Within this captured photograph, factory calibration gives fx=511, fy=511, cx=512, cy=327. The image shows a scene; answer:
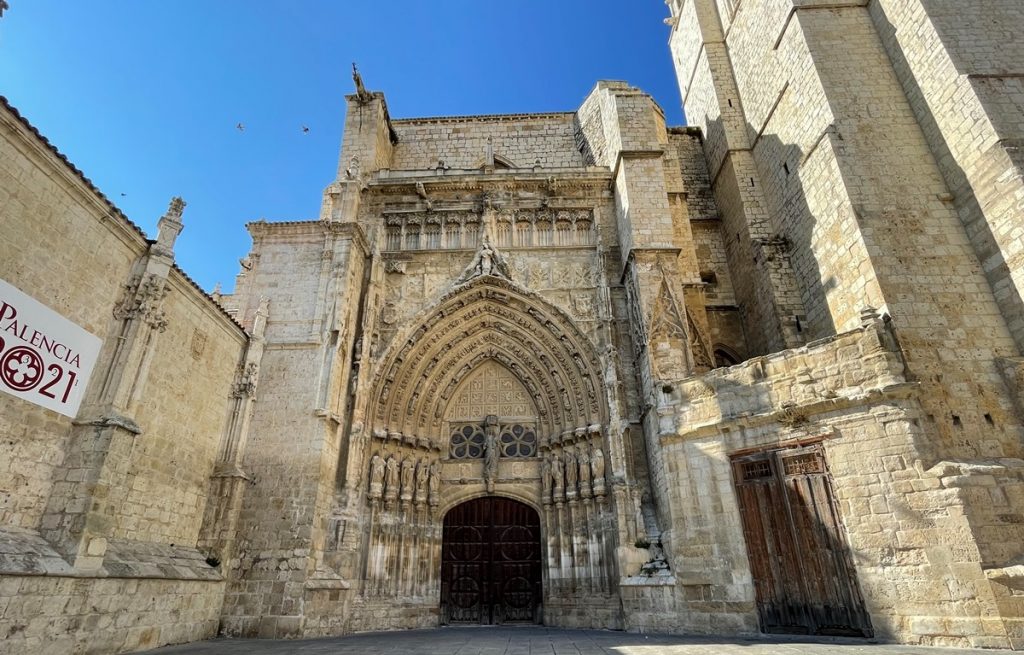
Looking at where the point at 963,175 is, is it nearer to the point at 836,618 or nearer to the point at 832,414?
the point at 832,414

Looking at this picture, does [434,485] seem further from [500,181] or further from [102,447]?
[500,181]

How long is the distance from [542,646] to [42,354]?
6297 mm

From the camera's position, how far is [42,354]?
5320mm

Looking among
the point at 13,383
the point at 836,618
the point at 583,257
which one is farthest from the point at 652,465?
the point at 13,383

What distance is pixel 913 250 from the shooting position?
7750 mm

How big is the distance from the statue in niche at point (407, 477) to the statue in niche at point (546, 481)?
250 cm

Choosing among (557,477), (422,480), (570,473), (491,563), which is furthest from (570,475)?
(422,480)

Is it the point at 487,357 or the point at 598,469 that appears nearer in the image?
the point at 598,469

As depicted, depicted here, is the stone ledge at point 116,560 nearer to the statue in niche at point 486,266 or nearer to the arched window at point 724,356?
the statue in niche at point 486,266

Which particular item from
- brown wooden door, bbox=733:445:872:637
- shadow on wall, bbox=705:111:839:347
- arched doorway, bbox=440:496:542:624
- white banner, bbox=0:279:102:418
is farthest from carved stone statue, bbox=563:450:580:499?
white banner, bbox=0:279:102:418

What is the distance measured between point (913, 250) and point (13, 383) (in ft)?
37.6

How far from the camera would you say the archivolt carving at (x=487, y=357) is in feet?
33.1

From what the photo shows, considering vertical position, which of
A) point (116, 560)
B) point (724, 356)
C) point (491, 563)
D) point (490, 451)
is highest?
point (724, 356)

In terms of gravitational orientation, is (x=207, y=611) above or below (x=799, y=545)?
below
